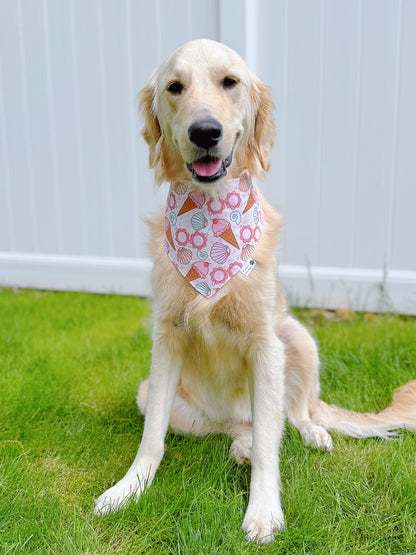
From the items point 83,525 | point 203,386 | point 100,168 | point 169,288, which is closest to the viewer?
point 83,525

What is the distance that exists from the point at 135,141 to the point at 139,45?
0.69 metres

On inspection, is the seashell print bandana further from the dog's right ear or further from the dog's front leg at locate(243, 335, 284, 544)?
the dog's front leg at locate(243, 335, 284, 544)

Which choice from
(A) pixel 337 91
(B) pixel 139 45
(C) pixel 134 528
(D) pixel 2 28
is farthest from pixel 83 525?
(D) pixel 2 28

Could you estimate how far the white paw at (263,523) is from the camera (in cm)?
156

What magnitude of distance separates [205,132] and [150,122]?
46cm

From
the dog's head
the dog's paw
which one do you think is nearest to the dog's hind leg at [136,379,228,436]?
the dog's paw

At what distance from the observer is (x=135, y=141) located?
4074 millimetres

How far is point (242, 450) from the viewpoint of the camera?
194 cm

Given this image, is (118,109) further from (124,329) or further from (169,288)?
(169,288)

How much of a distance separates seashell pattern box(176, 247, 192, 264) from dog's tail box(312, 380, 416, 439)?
36.0 inches

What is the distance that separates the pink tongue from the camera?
64.7 inches

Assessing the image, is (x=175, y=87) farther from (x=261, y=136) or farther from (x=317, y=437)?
(x=317, y=437)

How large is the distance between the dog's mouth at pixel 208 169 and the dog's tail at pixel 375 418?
114 centimetres

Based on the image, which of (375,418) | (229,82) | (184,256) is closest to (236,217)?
(184,256)
